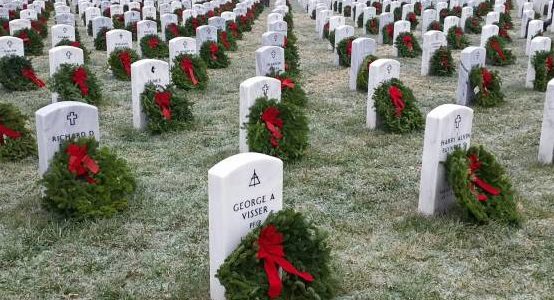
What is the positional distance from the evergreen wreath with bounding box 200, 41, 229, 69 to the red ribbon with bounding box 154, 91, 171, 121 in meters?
4.84

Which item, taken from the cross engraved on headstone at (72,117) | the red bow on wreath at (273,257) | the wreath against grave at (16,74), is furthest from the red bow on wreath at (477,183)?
the wreath against grave at (16,74)

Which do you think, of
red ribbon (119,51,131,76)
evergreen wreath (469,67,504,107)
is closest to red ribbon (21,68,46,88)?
red ribbon (119,51,131,76)

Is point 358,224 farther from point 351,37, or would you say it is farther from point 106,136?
point 351,37

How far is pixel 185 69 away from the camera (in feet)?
37.1

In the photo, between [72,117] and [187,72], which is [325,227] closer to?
[72,117]

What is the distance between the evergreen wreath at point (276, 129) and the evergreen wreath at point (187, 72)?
4144 mm

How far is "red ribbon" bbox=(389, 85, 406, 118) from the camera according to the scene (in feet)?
28.8

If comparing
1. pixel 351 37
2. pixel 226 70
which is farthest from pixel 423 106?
pixel 226 70

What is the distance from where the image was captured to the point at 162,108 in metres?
8.89

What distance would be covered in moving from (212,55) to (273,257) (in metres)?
10.2

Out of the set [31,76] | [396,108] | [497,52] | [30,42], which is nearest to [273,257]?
[396,108]

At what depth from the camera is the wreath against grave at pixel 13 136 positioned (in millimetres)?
7398

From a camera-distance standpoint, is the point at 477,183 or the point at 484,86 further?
the point at 484,86

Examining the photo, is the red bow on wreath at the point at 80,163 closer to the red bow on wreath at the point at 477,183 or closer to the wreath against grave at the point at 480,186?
the wreath against grave at the point at 480,186
